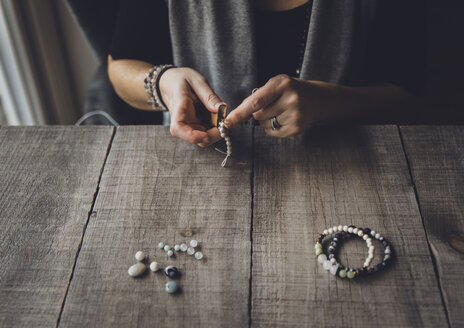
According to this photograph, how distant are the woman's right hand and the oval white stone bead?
271 mm

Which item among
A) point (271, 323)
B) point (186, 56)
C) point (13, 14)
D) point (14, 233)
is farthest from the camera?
point (13, 14)

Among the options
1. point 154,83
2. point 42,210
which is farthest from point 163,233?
point 154,83

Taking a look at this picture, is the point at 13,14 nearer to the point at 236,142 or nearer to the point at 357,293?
the point at 236,142

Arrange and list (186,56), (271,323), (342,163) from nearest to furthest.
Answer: (271,323) < (342,163) < (186,56)

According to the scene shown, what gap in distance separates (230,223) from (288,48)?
667 mm

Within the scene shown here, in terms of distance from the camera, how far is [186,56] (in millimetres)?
1205

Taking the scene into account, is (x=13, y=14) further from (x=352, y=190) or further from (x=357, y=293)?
(x=357, y=293)

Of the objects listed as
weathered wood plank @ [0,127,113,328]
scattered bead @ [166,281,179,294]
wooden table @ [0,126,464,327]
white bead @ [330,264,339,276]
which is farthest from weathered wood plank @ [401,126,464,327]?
weathered wood plank @ [0,127,113,328]

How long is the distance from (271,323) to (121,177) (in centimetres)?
38

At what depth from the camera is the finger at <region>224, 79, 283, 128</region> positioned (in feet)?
2.61

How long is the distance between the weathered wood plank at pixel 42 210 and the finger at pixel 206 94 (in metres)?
0.20

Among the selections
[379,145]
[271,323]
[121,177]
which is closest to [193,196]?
[121,177]

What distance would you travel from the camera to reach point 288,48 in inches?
46.2

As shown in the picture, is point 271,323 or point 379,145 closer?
point 271,323
